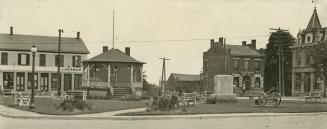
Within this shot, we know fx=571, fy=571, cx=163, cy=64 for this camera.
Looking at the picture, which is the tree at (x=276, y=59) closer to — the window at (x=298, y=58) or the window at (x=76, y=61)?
the window at (x=298, y=58)

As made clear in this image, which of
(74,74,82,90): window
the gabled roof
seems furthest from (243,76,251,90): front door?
(74,74,82,90): window

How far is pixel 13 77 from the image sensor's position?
58344mm

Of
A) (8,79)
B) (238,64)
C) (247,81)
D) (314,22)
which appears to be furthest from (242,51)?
(8,79)

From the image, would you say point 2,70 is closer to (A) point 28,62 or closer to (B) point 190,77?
(A) point 28,62

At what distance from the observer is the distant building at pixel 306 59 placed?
57.3 meters

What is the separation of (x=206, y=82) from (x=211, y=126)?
60.6 metres

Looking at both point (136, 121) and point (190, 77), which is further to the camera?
point (190, 77)

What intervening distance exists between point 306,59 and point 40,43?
1115 inches

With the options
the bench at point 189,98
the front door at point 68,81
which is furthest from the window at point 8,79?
the bench at point 189,98

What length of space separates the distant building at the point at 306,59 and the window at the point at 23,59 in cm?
2841

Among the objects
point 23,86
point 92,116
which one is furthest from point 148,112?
point 23,86

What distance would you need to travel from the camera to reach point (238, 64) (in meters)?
73.4

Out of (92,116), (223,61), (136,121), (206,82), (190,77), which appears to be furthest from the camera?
(190,77)

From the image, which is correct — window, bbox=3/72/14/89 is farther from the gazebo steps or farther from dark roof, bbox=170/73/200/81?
dark roof, bbox=170/73/200/81
